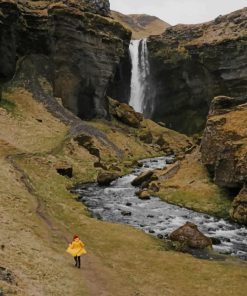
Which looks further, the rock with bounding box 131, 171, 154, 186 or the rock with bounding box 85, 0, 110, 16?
the rock with bounding box 85, 0, 110, 16

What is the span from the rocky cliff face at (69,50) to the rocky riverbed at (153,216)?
53.1m

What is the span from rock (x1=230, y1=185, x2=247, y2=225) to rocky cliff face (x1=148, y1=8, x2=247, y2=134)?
324 ft

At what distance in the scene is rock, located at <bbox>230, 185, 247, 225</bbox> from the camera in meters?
57.4

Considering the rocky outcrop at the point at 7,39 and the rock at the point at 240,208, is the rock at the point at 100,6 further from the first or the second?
the rock at the point at 240,208

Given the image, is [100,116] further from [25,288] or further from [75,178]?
[25,288]

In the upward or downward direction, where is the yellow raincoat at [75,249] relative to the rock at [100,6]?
downward

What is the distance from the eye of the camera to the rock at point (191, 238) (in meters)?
46.1

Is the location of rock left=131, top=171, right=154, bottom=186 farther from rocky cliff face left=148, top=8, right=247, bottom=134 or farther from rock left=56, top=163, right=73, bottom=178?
rocky cliff face left=148, top=8, right=247, bottom=134

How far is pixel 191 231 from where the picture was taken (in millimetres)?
47438

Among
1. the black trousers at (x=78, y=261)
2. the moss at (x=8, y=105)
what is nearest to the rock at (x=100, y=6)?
the moss at (x=8, y=105)

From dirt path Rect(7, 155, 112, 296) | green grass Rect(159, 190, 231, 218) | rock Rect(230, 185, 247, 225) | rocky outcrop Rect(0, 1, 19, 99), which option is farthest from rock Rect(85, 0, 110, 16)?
rock Rect(230, 185, 247, 225)

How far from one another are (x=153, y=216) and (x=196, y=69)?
4412 inches

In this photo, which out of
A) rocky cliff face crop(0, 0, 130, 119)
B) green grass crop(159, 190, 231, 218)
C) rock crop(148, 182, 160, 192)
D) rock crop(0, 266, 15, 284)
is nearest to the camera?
rock crop(0, 266, 15, 284)

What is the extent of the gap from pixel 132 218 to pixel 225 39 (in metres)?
115
